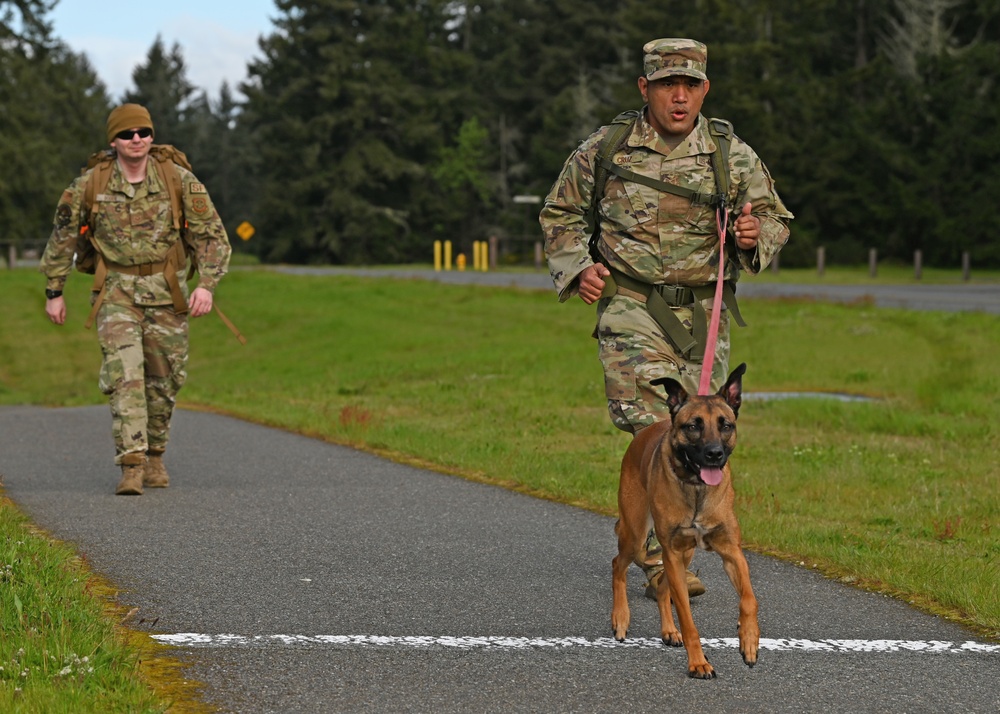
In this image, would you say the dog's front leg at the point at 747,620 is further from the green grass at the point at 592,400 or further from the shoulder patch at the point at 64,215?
the shoulder patch at the point at 64,215

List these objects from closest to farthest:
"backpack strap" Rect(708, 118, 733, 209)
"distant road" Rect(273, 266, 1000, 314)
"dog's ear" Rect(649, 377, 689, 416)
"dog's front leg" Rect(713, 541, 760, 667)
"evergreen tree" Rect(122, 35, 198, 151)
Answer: "dog's front leg" Rect(713, 541, 760, 667), "dog's ear" Rect(649, 377, 689, 416), "backpack strap" Rect(708, 118, 733, 209), "distant road" Rect(273, 266, 1000, 314), "evergreen tree" Rect(122, 35, 198, 151)

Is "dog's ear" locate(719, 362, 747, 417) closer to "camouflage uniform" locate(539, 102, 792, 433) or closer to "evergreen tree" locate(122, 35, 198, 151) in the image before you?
"camouflage uniform" locate(539, 102, 792, 433)

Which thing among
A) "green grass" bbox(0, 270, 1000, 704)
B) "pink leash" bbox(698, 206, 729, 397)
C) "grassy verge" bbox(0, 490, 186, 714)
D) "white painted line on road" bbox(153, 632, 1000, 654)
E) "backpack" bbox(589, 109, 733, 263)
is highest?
"backpack" bbox(589, 109, 733, 263)

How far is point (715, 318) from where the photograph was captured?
6.37 metres

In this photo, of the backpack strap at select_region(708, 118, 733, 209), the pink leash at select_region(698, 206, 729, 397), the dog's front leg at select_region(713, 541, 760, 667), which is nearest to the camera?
the dog's front leg at select_region(713, 541, 760, 667)

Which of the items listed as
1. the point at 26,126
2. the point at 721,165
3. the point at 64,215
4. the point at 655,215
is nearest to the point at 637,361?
the point at 655,215

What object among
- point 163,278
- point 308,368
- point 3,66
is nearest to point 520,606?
point 163,278

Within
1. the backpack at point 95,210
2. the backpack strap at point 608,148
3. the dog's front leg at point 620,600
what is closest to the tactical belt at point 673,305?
the backpack strap at point 608,148

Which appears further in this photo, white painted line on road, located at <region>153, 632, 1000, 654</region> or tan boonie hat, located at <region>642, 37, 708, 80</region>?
tan boonie hat, located at <region>642, 37, 708, 80</region>

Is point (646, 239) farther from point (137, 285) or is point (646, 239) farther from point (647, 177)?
Answer: point (137, 285)

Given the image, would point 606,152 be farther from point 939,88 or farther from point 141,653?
point 939,88

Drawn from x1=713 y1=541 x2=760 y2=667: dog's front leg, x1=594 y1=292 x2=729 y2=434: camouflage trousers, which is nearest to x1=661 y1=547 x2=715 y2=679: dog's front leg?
x1=713 y1=541 x2=760 y2=667: dog's front leg

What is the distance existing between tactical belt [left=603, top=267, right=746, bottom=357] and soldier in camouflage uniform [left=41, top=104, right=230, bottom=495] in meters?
3.71

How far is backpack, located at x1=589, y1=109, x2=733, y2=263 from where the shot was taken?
6.39 m
